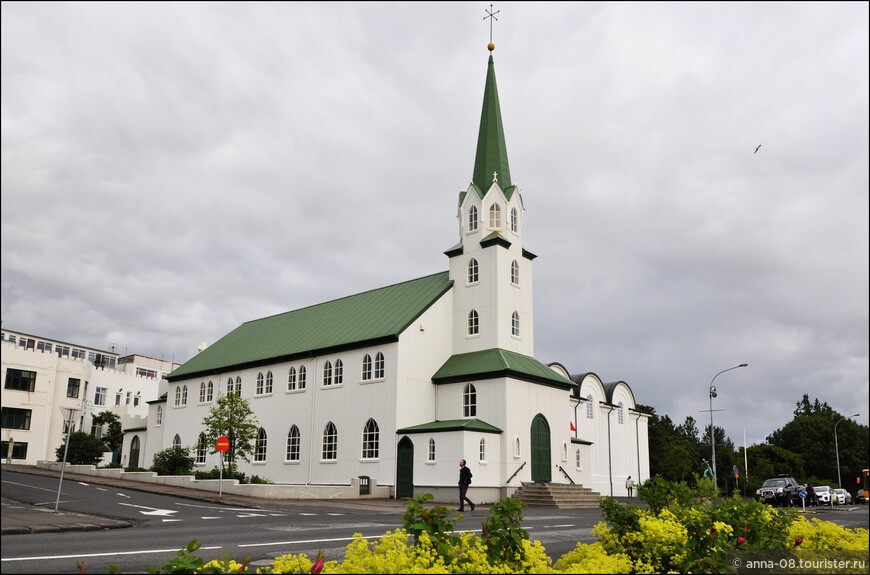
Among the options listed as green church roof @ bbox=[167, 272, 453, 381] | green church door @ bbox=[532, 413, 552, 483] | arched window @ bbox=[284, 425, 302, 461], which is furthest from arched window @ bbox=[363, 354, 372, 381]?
green church door @ bbox=[532, 413, 552, 483]

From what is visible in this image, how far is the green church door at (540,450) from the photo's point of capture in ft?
120

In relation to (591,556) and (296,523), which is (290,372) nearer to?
(296,523)

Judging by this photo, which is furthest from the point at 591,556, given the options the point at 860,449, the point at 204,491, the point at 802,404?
the point at 802,404

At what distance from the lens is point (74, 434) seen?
55812mm

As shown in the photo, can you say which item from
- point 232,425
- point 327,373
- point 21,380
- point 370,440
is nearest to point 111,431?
point 21,380

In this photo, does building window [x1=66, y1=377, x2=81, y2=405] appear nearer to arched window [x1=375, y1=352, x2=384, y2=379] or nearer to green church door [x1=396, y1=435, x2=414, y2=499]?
arched window [x1=375, y1=352, x2=384, y2=379]

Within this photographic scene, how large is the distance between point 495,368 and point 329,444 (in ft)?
35.0

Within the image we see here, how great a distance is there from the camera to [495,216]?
1609 inches

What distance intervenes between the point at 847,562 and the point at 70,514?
17.9 meters

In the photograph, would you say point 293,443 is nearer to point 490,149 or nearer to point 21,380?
point 490,149

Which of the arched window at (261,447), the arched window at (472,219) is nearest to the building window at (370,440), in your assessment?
the arched window at (261,447)

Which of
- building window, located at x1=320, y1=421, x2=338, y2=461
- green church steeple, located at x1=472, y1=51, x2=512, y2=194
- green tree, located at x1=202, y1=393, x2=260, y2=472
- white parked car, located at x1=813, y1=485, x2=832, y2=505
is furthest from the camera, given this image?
white parked car, located at x1=813, y1=485, x2=832, y2=505

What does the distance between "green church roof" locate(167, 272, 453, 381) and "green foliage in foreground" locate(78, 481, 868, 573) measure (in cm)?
2746

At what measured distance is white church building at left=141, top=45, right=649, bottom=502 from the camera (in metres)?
35.4
